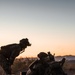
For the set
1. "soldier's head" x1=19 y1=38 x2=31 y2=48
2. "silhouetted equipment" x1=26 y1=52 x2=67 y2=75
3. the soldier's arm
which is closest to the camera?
"silhouetted equipment" x1=26 y1=52 x2=67 y2=75

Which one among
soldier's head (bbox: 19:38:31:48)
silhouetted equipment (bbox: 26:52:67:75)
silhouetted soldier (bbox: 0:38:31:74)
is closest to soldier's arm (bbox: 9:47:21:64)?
silhouetted soldier (bbox: 0:38:31:74)

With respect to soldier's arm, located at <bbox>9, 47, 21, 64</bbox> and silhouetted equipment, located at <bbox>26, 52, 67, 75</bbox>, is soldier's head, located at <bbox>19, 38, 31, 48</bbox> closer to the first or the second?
soldier's arm, located at <bbox>9, 47, 21, 64</bbox>

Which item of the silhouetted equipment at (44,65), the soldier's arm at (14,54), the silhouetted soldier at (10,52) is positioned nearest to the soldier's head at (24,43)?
the silhouetted soldier at (10,52)

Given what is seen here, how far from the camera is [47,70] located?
29.0 ft

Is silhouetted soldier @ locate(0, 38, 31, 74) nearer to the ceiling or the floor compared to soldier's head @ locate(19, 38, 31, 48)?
nearer to the floor

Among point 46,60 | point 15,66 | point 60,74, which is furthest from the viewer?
point 15,66

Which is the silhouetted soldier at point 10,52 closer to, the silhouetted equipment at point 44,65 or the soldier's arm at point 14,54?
the soldier's arm at point 14,54

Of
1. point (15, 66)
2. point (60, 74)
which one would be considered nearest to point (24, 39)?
point (60, 74)

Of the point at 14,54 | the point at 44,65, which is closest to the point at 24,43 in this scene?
the point at 14,54

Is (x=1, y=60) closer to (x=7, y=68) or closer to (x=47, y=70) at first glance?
(x=7, y=68)

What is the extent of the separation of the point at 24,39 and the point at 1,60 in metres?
1.15

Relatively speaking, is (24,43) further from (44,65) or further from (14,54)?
(44,65)

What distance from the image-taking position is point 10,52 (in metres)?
12.4

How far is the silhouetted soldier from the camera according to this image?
39.9ft
